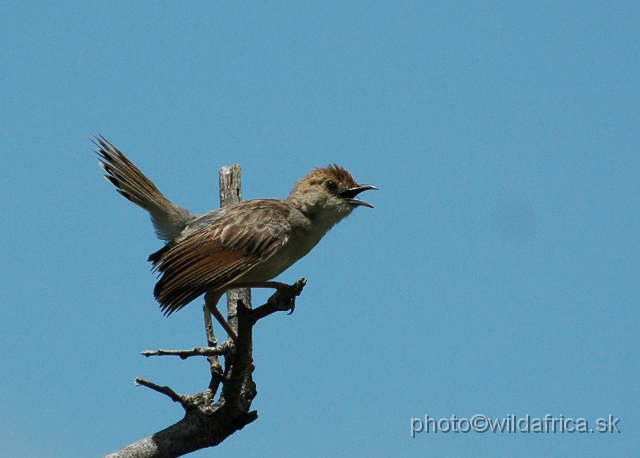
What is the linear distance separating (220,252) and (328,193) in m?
1.62

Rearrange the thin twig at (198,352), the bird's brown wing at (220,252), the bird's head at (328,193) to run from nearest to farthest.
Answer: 1. the thin twig at (198,352)
2. the bird's brown wing at (220,252)
3. the bird's head at (328,193)

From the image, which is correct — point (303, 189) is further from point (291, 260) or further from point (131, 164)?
point (131, 164)

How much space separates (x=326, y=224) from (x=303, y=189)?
20.9 inches

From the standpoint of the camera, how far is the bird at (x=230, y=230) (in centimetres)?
807

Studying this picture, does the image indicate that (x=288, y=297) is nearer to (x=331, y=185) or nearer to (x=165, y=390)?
(x=165, y=390)

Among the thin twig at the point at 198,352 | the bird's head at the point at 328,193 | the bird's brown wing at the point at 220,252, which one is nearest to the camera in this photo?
the thin twig at the point at 198,352

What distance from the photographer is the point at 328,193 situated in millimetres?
9312

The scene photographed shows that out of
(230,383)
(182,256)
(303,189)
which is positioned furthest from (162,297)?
(303,189)

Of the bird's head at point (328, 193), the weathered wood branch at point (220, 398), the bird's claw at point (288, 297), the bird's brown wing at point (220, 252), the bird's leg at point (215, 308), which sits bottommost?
the weathered wood branch at point (220, 398)

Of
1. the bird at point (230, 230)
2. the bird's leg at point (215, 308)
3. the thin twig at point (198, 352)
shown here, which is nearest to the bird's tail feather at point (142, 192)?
the bird at point (230, 230)

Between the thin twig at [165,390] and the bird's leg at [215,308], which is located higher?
the bird's leg at [215,308]

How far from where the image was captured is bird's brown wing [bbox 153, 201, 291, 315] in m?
7.92

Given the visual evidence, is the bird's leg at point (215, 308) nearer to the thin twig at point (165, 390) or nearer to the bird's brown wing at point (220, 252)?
the bird's brown wing at point (220, 252)

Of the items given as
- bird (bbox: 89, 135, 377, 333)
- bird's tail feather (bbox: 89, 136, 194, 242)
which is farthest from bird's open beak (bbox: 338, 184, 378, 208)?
bird's tail feather (bbox: 89, 136, 194, 242)
